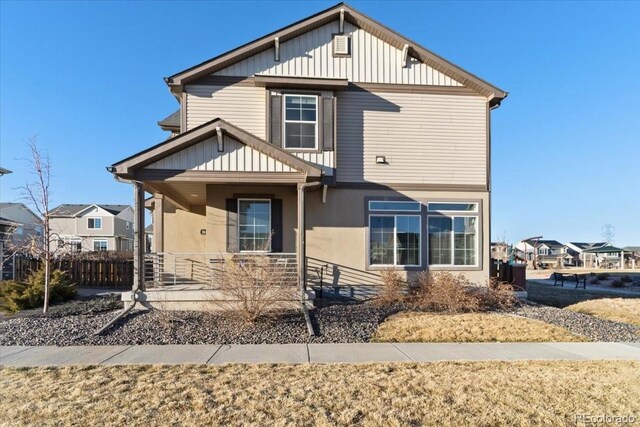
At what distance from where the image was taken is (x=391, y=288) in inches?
452

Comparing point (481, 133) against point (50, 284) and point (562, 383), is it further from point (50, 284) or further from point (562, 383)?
point (50, 284)

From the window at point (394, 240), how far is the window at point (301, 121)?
3059 millimetres

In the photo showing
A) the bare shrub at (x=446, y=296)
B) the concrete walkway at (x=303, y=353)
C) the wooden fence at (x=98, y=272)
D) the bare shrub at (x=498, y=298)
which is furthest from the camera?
the wooden fence at (x=98, y=272)

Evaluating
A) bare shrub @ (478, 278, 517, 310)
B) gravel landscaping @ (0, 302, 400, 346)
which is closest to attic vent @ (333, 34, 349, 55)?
gravel landscaping @ (0, 302, 400, 346)

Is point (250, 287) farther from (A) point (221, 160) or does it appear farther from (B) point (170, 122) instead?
(B) point (170, 122)

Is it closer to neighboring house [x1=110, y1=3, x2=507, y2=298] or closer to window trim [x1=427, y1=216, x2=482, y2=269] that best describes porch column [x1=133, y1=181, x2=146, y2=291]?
neighboring house [x1=110, y1=3, x2=507, y2=298]

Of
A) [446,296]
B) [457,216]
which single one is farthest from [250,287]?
[457,216]

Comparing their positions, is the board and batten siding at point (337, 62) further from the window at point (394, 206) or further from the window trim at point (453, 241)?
the window trim at point (453, 241)

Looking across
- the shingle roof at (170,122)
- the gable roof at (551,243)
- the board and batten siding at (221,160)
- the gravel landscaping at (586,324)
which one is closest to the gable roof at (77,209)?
the shingle roof at (170,122)

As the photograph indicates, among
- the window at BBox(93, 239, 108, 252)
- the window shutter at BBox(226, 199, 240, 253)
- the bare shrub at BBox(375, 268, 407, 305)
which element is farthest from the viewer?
the window at BBox(93, 239, 108, 252)

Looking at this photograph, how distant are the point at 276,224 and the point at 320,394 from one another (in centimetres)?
754

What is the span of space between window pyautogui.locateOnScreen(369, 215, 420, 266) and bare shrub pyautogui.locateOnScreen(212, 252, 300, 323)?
4250 mm

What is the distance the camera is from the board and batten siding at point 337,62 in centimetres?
1246

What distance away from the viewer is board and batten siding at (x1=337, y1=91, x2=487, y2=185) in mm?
12484
